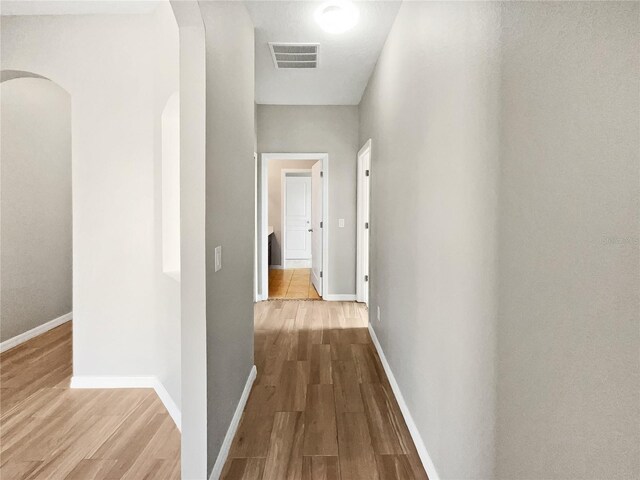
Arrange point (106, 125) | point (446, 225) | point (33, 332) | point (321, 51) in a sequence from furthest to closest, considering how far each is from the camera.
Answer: point (33, 332)
point (321, 51)
point (106, 125)
point (446, 225)

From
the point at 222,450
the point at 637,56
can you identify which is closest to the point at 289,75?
the point at 222,450

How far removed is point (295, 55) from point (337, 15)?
2.93 ft

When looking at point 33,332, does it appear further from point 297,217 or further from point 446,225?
point 297,217

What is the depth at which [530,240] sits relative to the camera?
3.22ft

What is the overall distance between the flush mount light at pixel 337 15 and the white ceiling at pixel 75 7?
1087 mm

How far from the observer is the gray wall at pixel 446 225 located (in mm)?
1244

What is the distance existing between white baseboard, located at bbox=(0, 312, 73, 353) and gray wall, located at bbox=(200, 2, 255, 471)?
89.7 inches

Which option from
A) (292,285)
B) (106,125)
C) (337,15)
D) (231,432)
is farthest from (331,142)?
(231,432)

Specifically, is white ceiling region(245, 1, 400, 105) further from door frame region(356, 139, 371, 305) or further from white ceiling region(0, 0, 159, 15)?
door frame region(356, 139, 371, 305)

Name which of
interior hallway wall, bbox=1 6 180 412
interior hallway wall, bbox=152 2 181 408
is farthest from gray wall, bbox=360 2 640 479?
interior hallway wall, bbox=1 6 180 412

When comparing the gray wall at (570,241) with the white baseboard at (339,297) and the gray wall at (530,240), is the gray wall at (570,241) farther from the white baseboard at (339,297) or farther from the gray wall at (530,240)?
the white baseboard at (339,297)

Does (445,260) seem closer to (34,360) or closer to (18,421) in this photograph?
(18,421)

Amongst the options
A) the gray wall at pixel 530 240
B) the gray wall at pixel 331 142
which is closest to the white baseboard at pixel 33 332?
the gray wall at pixel 331 142

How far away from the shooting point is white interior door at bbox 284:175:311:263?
28.5 ft
